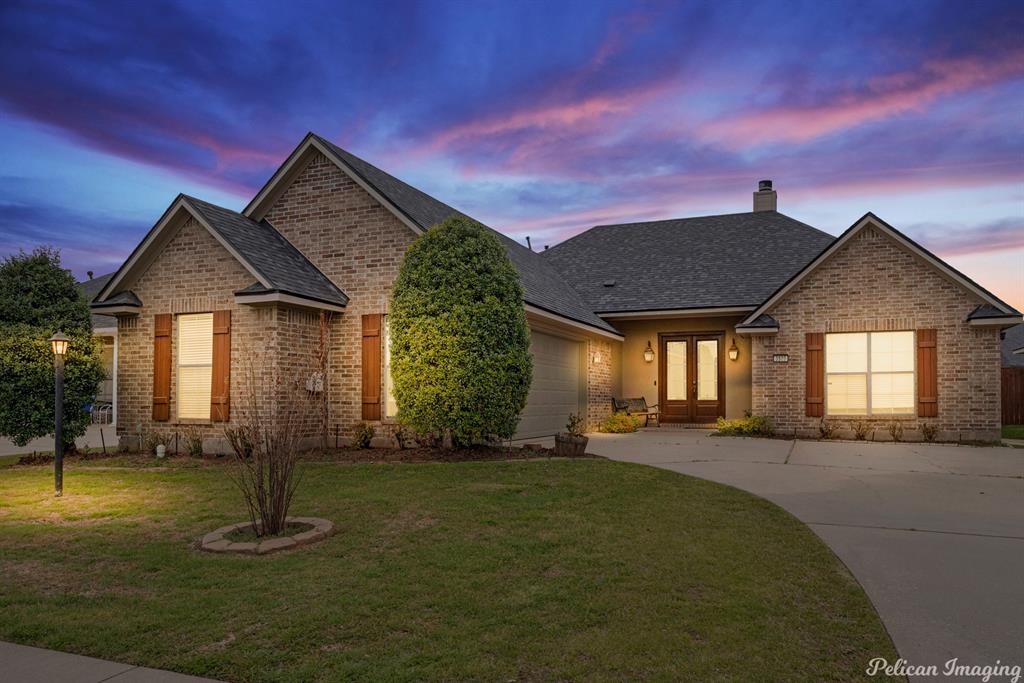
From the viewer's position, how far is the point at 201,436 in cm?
1273

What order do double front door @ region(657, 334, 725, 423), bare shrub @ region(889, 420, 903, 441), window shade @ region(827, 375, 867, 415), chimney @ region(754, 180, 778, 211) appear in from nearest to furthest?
1. bare shrub @ region(889, 420, 903, 441)
2. window shade @ region(827, 375, 867, 415)
3. double front door @ region(657, 334, 725, 423)
4. chimney @ region(754, 180, 778, 211)

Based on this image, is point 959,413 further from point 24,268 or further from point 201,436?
point 24,268

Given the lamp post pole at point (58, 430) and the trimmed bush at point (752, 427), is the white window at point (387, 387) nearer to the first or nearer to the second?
the lamp post pole at point (58, 430)

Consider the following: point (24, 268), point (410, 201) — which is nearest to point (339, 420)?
point (410, 201)

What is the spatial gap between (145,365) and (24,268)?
263 cm

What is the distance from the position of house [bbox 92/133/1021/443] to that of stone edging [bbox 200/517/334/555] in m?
6.19

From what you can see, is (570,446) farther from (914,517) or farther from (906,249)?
(906,249)

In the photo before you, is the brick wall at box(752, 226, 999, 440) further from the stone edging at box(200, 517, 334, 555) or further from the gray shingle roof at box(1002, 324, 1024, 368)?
the gray shingle roof at box(1002, 324, 1024, 368)

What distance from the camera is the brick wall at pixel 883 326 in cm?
1467

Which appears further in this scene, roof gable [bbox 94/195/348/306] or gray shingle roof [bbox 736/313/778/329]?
gray shingle roof [bbox 736/313/778/329]

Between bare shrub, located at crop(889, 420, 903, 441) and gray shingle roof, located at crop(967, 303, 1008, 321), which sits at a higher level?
gray shingle roof, located at crop(967, 303, 1008, 321)

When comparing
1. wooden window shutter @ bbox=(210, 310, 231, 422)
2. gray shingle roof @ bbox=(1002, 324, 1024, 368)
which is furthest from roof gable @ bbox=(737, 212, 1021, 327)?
gray shingle roof @ bbox=(1002, 324, 1024, 368)

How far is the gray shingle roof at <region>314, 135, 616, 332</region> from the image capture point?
45.4 feet

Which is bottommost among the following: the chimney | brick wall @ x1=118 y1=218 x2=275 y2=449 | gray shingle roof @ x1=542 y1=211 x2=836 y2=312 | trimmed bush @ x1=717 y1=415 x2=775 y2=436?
trimmed bush @ x1=717 y1=415 x2=775 y2=436
